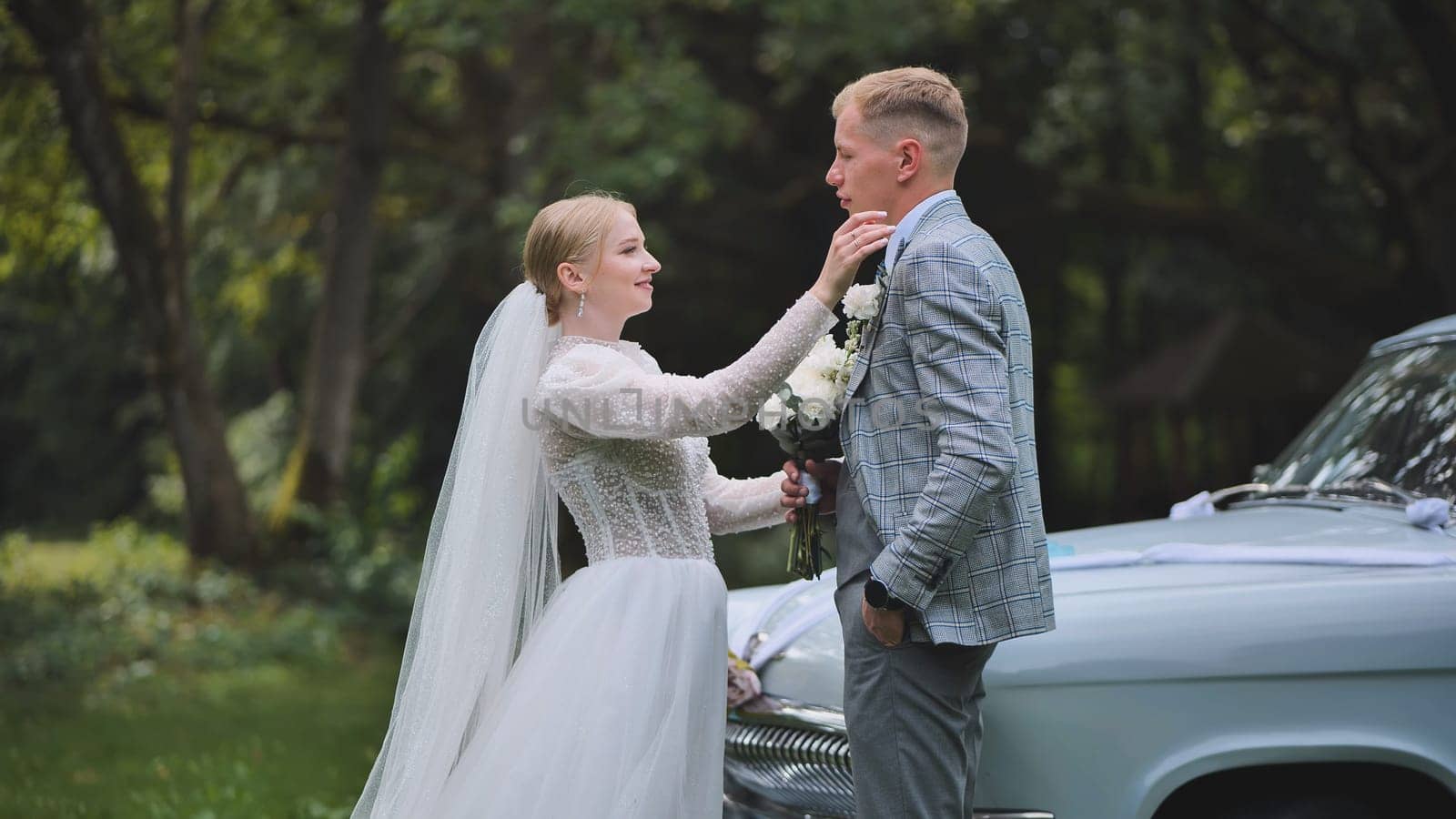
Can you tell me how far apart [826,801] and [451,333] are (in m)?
13.0

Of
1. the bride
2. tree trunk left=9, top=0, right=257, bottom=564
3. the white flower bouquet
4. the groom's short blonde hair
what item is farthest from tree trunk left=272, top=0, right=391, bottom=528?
the groom's short blonde hair

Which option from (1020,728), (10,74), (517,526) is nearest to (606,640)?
(517,526)

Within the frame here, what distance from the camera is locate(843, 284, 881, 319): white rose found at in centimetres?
298

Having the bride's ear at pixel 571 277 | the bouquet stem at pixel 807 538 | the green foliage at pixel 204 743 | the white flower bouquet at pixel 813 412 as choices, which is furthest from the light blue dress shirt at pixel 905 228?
the green foliage at pixel 204 743

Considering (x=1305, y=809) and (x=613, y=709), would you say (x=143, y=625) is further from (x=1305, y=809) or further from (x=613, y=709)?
(x=1305, y=809)

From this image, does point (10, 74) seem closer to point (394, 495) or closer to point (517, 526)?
point (394, 495)

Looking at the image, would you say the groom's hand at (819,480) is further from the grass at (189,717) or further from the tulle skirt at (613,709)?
the grass at (189,717)

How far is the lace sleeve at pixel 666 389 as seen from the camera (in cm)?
306

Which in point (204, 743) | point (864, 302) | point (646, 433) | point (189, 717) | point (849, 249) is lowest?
point (189, 717)

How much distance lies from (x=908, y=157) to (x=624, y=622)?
125 cm

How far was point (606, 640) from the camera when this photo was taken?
3.29 meters

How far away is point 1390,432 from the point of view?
4.25m

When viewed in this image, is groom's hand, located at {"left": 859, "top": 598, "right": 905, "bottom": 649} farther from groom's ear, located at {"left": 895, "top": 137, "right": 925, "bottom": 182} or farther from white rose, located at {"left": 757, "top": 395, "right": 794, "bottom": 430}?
groom's ear, located at {"left": 895, "top": 137, "right": 925, "bottom": 182}

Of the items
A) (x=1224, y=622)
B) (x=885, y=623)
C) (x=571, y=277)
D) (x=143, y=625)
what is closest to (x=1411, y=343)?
(x=1224, y=622)
